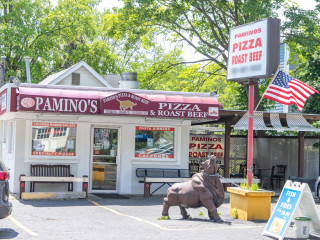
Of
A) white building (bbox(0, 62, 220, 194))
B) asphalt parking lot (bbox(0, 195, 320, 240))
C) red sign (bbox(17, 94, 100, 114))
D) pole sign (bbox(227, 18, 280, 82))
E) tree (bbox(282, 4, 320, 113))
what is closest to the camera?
asphalt parking lot (bbox(0, 195, 320, 240))

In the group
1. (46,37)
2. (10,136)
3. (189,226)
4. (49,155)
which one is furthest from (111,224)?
(46,37)

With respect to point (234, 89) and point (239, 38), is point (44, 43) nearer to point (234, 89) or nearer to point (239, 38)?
point (234, 89)

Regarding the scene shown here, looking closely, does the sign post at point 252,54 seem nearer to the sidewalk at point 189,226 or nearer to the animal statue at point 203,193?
the animal statue at point 203,193

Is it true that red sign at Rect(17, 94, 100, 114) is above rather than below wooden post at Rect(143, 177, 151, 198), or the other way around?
above

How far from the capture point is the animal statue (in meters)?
11.7

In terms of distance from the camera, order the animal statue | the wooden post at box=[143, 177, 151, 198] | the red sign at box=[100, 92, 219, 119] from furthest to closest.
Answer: the wooden post at box=[143, 177, 151, 198] → the red sign at box=[100, 92, 219, 119] → the animal statue

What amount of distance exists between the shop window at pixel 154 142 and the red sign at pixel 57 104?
9.33ft

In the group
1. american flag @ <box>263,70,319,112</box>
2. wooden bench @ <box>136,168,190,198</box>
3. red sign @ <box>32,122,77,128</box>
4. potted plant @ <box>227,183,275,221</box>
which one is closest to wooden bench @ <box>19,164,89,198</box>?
red sign @ <box>32,122,77,128</box>

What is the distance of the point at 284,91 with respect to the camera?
1239cm

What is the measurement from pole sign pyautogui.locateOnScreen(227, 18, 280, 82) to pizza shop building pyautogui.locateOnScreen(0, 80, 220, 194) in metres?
3.73

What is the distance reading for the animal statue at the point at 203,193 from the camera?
11719mm

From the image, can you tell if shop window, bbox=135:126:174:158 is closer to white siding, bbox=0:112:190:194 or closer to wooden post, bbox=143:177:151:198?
white siding, bbox=0:112:190:194

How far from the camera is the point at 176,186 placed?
12078 mm

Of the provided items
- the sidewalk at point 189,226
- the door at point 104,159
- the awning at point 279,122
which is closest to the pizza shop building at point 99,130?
the door at point 104,159
